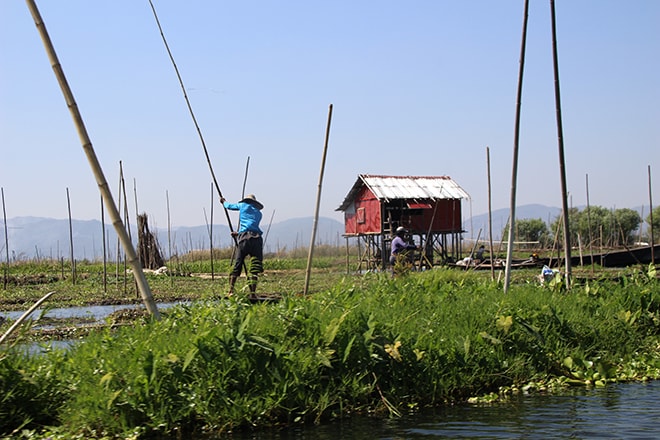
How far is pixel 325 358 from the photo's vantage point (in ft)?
15.5

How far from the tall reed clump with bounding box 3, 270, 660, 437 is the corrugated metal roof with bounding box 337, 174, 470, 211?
817 inches

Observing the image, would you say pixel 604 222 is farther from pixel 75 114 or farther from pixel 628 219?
pixel 75 114

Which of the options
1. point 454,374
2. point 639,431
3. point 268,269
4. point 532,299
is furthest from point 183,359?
point 268,269

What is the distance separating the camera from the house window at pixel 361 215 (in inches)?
1148

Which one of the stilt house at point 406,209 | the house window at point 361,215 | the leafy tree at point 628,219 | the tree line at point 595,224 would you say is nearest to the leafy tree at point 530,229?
the tree line at point 595,224

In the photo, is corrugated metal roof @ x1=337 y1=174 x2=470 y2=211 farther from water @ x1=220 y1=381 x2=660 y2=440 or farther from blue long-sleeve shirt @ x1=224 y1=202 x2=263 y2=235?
water @ x1=220 y1=381 x2=660 y2=440

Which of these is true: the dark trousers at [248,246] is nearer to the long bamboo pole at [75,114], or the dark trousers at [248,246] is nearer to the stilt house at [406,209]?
the long bamboo pole at [75,114]

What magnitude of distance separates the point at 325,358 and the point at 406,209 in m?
23.3

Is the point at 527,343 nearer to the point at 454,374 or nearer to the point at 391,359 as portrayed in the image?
the point at 454,374

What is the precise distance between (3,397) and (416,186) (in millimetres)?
25325

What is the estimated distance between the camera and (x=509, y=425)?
456cm

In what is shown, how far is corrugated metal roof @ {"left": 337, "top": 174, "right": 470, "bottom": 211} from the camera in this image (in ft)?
90.5

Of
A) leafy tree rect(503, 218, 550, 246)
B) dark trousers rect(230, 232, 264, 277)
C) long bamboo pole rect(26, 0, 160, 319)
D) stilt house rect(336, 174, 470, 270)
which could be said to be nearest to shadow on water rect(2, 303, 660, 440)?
long bamboo pole rect(26, 0, 160, 319)

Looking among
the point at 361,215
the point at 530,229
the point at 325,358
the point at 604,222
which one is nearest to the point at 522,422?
the point at 325,358
